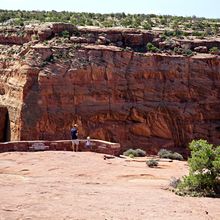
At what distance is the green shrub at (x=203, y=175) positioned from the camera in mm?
15109

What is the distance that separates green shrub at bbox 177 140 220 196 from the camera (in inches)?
595

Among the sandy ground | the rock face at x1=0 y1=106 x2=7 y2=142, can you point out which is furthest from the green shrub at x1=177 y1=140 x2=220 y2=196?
the rock face at x1=0 y1=106 x2=7 y2=142

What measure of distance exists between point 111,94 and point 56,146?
17.1m

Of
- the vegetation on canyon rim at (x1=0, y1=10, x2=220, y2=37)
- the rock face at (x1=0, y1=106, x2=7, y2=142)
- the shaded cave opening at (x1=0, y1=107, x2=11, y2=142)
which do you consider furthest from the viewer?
the vegetation on canyon rim at (x1=0, y1=10, x2=220, y2=37)

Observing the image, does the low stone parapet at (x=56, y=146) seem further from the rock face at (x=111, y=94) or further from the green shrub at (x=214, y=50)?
the green shrub at (x=214, y=50)

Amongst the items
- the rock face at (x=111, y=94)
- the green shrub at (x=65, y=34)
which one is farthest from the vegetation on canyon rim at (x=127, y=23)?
the rock face at (x=111, y=94)

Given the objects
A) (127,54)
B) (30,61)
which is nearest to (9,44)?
(30,61)

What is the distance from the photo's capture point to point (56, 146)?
23.0 metres

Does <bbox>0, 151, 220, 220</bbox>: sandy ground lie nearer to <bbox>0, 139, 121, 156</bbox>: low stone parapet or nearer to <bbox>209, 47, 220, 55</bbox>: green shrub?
<bbox>0, 139, 121, 156</bbox>: low stone parapet

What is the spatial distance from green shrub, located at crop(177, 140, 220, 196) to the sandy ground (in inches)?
23.3

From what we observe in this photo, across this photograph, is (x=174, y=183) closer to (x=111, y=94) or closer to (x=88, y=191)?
(x=88, y=191)

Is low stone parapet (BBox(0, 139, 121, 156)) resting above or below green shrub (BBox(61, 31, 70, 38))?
below

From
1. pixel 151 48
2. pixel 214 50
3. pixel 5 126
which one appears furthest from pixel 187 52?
pixel 5 126

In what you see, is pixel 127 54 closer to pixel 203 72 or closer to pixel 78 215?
pixel 203 72
